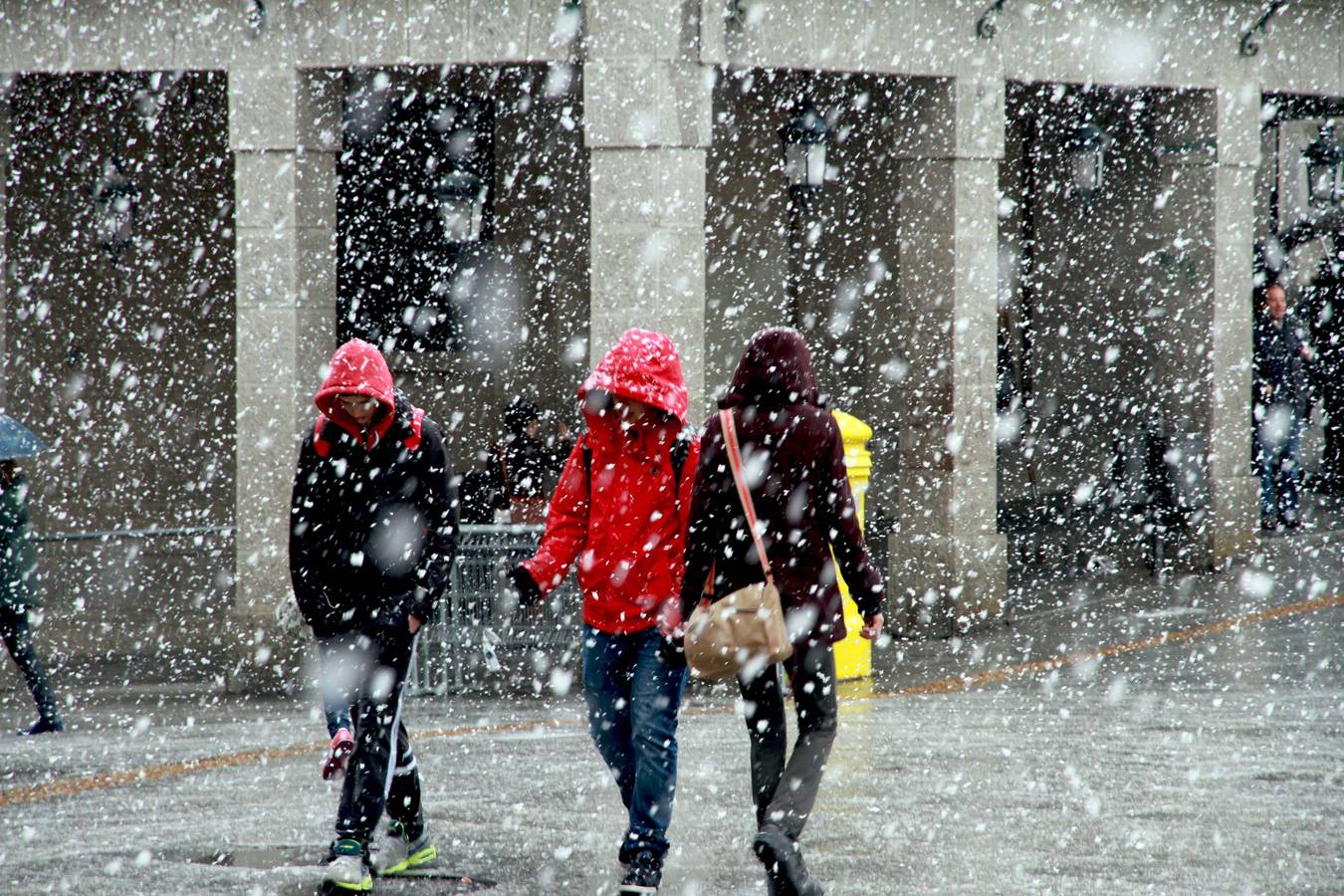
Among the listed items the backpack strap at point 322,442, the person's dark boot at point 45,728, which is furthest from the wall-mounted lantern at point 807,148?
the backpack strap at point 322,442

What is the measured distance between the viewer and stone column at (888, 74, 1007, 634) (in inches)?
538

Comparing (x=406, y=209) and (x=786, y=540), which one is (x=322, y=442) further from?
(x=406, y=209)

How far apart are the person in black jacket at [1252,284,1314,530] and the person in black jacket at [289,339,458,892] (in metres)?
11.3

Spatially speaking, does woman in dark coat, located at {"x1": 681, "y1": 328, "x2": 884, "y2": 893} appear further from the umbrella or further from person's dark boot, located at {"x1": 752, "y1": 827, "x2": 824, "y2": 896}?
the umbrella

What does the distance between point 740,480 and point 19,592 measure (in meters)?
5.83

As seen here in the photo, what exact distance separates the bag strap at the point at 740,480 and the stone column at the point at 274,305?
7.07 meters

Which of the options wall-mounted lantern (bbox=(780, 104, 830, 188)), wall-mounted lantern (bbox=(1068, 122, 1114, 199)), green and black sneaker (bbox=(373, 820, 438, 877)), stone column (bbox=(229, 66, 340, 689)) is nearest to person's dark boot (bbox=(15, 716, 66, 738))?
stone column (bbox=(229, 66, 340, 689))

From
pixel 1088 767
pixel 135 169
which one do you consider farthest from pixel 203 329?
pixel 1088 767

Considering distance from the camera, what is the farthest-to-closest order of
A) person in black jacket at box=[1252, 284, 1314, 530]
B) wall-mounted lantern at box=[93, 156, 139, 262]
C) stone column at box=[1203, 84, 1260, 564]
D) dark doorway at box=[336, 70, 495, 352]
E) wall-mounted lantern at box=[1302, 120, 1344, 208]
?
1. dark doorway at box=[336, 70, 495, 352]
2. wall-mounted lantern at box=[1302, 120, 1344, 208]
3. person in black jacket at box=[1252, 284, 1314, 530]
4. wall-mounted lantern at box=[93, 156, 139, 262]
5. stone column at box=[1203, 84, 1260, 564]

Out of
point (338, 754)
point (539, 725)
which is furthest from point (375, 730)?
point (539, 725)

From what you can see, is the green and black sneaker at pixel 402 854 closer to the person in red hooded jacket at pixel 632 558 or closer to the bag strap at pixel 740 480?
the person in red hooded jacket at pixel 632 558

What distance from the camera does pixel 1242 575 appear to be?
50.0 feet

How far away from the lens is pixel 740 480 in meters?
6.35

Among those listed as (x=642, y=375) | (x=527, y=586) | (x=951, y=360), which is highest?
(x=642, y=375)
